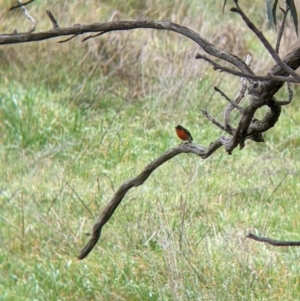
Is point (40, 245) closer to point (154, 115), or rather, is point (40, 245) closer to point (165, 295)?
point (165, 295)

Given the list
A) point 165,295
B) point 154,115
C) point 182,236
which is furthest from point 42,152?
point 165,295

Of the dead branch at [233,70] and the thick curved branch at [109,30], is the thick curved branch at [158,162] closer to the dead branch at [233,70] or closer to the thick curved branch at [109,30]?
the dead branch at [233,70]

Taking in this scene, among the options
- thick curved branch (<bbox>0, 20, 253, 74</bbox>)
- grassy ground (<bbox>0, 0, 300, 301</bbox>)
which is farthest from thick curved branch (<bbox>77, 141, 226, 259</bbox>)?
grassy ground (<bbox>0, 0, 300, 301</bbox>)

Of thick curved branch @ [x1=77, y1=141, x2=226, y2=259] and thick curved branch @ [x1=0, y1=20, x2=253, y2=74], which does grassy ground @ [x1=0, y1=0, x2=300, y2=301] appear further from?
thick curved branch @ [x1=0, y1=20, x2=253, y2=74]

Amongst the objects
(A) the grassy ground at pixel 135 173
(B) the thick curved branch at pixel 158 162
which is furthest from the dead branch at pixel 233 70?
(A) the grassy ground at pixel 135 173

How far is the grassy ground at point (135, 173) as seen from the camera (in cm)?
370

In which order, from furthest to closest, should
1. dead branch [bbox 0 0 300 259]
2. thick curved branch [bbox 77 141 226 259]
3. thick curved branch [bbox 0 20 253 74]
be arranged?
thick curved branch [bbox 77 141 226 259] → thick curved branch [bbox 0 20 253 74] → dead branch [bbox 0 0 300 259]

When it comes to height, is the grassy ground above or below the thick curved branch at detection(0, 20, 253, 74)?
below

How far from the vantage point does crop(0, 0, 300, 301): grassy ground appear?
370 centimetres

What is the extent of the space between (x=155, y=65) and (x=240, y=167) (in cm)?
195

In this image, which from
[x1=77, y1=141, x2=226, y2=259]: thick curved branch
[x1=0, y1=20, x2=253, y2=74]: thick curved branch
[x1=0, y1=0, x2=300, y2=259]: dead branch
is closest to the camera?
[x1=0, y1=0, x2=300, y2=259]: dead branch

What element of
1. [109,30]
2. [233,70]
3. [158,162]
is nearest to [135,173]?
[158,162]

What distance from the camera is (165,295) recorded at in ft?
11.5

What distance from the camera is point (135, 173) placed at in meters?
5.29
